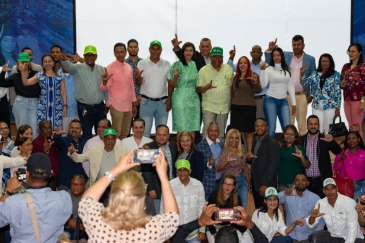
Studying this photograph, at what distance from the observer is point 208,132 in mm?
8648

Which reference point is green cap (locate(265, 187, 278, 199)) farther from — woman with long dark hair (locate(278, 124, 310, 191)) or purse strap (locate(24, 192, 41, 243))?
purse strap (locate(24, 192, 41, 243))

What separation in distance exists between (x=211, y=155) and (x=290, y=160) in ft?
2.82

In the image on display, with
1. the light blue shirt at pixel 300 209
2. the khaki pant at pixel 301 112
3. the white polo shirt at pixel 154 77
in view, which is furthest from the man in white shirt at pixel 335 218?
the white polo shirt at pixel 154 77

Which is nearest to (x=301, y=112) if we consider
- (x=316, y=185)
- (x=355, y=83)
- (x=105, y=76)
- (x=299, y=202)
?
(x=355, y=83)

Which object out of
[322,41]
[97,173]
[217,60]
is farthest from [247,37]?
[97,173]

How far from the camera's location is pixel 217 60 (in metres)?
9.08

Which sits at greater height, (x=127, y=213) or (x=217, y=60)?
(x=217, y=60)

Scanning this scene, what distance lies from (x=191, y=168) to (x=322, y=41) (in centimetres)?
335

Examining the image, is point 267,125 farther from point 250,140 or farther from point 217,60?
point 217,60

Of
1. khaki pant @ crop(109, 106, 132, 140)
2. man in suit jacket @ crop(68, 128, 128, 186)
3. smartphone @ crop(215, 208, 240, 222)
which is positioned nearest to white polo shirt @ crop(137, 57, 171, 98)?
khaki pant @ crop(109, 106, 132, 140)

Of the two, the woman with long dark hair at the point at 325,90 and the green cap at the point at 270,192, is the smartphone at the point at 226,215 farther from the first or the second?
the woman with long dark hair at the point at 325,90

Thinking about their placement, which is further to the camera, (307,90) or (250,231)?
(307,90)

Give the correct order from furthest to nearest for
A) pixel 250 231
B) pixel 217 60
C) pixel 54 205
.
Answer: pixel 217 60 → pixel 250 231 → pixel 54 205

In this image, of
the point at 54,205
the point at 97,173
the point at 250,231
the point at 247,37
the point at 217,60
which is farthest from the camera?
the point at 247,37
